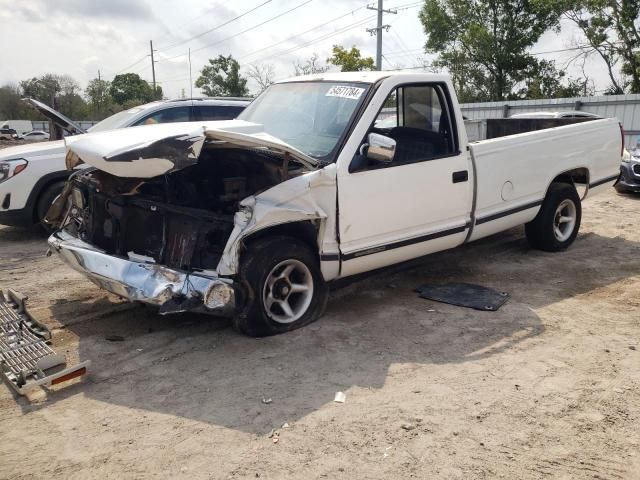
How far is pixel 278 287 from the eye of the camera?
14.5ft

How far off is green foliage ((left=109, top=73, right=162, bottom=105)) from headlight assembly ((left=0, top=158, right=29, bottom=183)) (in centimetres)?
7474

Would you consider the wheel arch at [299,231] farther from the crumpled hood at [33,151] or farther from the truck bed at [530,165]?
the crumpled hood at [33,151]

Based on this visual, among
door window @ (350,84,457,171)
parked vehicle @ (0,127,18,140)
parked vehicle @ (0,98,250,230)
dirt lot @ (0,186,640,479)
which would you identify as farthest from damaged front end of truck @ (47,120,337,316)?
parked vehicle @ (0,127,18,140)

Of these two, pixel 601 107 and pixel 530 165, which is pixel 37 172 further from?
pixel 601 107

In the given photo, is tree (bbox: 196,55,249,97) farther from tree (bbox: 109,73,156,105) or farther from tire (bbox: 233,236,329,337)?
tire (bbox: 233,236,329,337)

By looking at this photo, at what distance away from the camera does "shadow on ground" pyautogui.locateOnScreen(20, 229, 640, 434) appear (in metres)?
3.56

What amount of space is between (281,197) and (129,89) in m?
82.7

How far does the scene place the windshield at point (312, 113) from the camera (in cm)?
470

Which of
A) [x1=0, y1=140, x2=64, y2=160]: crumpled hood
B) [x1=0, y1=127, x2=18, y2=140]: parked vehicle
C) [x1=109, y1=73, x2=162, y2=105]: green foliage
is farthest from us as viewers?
[x1=109, y1=73, x2=162, y2=105]: green foliage

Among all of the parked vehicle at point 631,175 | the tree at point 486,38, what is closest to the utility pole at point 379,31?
the tree at point 486,38

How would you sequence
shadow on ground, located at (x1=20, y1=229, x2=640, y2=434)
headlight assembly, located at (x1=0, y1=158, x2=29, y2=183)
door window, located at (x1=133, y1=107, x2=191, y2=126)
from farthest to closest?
1. door window, located at (x1=133, y1=107, x2=191, y2=126)
2. headlight assembly, located at (x1=0, y1=158, x2=29, y2=183)
3. shadow on ground, located at (x1=20, y1=229, x2=640, y2=434)

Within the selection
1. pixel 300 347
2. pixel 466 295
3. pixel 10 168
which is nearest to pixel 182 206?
pixel 300 347

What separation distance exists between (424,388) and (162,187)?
2.60 metres

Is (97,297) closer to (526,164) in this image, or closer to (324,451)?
(324,451)
